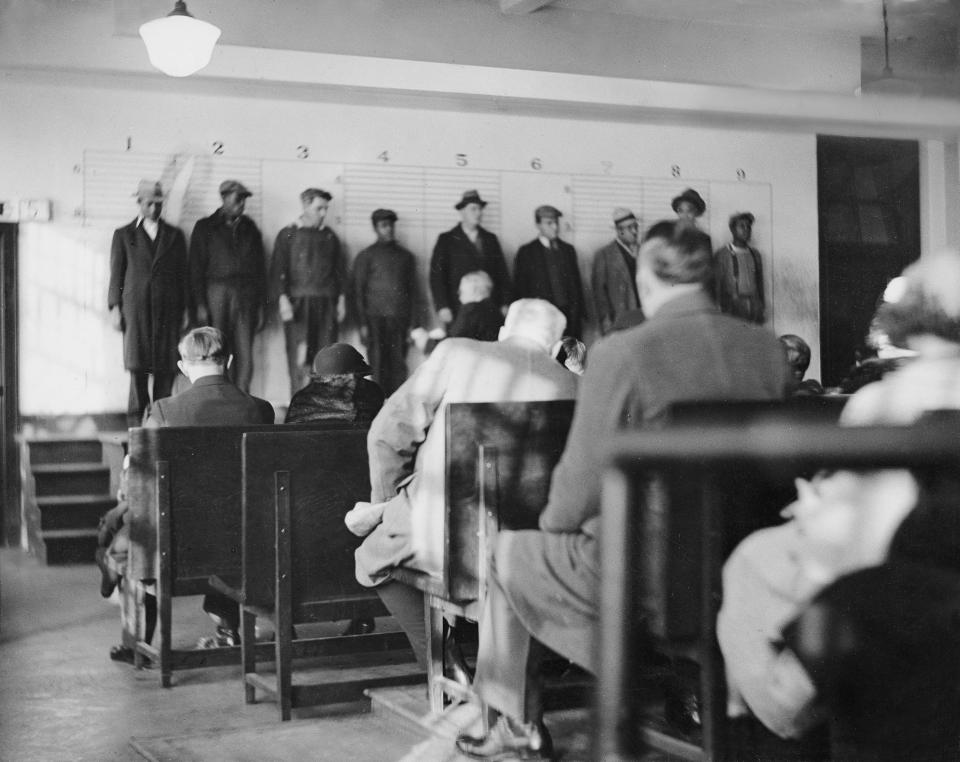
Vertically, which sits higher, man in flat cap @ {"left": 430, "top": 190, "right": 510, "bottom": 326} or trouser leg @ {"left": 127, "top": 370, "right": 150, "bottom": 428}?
man in flat cap @ {"left": 430, "top": 190, "right": 510, "bottom": 326}

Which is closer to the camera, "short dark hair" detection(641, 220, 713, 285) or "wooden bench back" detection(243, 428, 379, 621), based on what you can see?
"short dark hair" detection(641, 220, 713, 285)

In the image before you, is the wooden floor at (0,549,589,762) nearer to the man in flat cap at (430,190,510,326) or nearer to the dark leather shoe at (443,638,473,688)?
the dark leather shoe at (443,638,473,688)

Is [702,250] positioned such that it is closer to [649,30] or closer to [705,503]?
[705,503]

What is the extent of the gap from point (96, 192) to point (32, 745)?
5.47 meters

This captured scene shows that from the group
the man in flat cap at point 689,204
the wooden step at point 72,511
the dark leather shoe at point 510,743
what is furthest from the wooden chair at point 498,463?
the man in flat cap at point 689,204

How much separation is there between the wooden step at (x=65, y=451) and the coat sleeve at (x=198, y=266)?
109cm

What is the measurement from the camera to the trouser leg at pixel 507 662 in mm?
2359

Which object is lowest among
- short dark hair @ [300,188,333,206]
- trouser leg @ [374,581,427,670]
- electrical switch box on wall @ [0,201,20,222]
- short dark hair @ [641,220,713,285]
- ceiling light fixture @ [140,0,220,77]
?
trouser leg @ [374,581,427,670]

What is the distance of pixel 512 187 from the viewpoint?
888cm

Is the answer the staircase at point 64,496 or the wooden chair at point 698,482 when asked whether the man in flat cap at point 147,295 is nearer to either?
the staircase at point 64,496

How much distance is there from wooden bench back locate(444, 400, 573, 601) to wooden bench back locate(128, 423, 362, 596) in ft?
3.62

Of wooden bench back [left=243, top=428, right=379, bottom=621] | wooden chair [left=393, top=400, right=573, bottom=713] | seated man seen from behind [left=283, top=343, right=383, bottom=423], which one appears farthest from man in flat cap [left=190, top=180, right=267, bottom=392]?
wooden chair [left=393, top=400, right=573, bottom=713]

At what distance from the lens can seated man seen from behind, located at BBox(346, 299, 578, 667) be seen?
115 inches

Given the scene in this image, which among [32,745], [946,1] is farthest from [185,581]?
[946,1]
